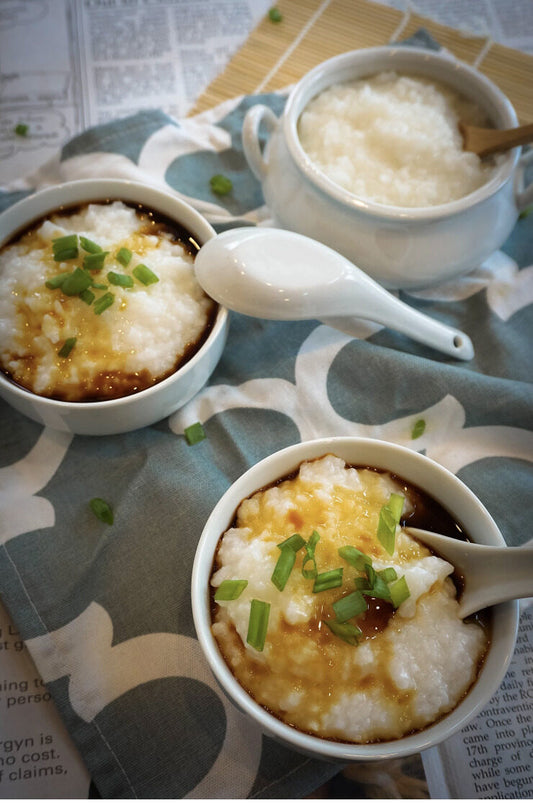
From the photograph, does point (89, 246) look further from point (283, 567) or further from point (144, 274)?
point (283, 567)

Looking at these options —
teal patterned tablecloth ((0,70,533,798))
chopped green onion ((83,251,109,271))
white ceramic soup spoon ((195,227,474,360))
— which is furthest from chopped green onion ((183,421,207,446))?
chopped green onion ((83,251,109,271))

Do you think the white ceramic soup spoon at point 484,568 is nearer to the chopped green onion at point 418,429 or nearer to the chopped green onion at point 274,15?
the chopped green onion at point 418,429

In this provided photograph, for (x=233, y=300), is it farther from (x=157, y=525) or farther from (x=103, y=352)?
(x=157, y=525)

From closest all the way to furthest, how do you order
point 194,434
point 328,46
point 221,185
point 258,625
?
point 258,625, point 194,434, point 221,185, point 328,46

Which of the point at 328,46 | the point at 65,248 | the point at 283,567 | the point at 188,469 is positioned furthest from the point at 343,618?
the point at 328,46

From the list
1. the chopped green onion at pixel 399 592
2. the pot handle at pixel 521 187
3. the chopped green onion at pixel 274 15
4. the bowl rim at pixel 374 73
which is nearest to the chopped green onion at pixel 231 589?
the chopped green onion at pixel 399 592

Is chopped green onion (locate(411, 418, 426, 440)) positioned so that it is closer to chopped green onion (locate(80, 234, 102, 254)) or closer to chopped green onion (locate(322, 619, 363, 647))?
chopped green onion (locate(322, 619, 363, 647))

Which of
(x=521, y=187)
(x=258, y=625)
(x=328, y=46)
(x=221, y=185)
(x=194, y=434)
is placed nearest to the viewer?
(x=258, y=625)

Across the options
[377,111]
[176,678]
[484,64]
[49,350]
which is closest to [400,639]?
[176,678]
